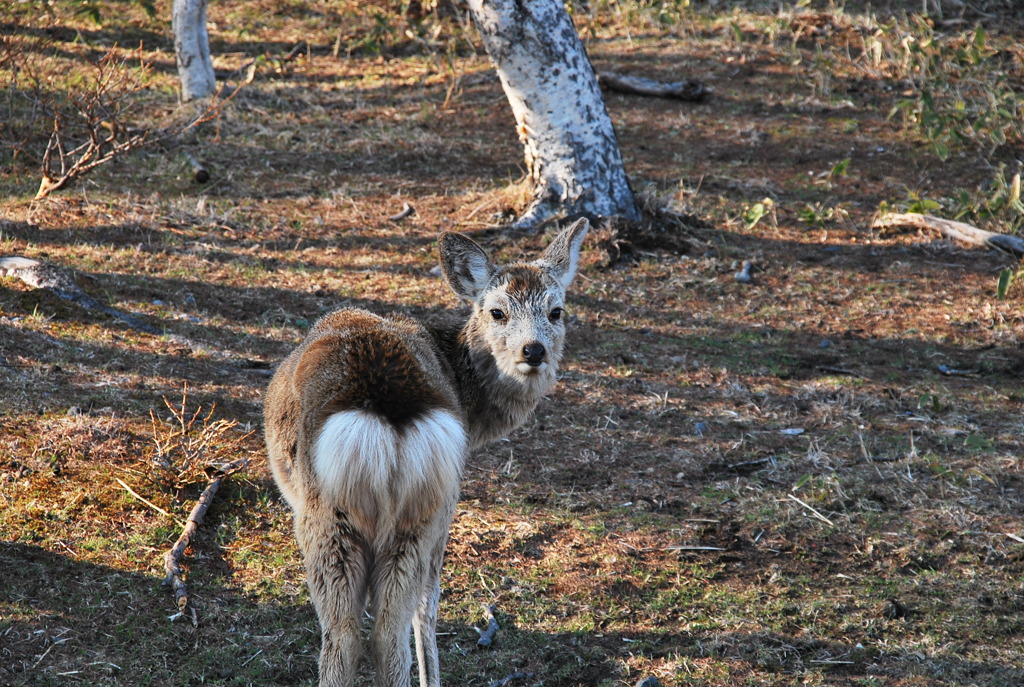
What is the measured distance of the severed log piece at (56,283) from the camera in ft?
23.0

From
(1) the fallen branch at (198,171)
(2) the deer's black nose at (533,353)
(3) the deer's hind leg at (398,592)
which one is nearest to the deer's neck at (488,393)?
(2) the deer's black nose at (533,353)

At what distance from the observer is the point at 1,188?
29.9 ft

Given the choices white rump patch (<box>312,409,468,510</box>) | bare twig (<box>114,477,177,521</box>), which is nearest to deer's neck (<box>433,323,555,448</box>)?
white rump patch (<box>312,409,468,510</box>)

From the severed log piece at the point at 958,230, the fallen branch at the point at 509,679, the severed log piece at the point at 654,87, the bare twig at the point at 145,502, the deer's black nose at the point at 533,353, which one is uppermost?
the severed log piece at the point at 654,87

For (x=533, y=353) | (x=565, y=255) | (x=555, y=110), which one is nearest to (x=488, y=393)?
(x=533, y=353)

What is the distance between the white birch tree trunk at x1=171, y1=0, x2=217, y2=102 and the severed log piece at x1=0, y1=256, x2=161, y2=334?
4.60 metres

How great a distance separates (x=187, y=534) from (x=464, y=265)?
2.09 meters

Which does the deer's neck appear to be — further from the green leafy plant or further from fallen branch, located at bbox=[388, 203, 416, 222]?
the green leafy plant

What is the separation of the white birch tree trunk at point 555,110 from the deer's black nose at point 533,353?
4.44 m

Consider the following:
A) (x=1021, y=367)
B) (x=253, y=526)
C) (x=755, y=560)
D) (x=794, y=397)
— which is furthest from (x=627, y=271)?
(x=253, y=526)

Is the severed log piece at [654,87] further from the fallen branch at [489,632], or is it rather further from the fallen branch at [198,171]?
the fallen branch at [489,632]

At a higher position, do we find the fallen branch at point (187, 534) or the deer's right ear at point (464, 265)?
the deer's right ear at point (464, 265)

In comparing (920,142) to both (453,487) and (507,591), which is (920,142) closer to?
(507,591)

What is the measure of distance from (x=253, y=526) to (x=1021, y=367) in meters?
5.94
